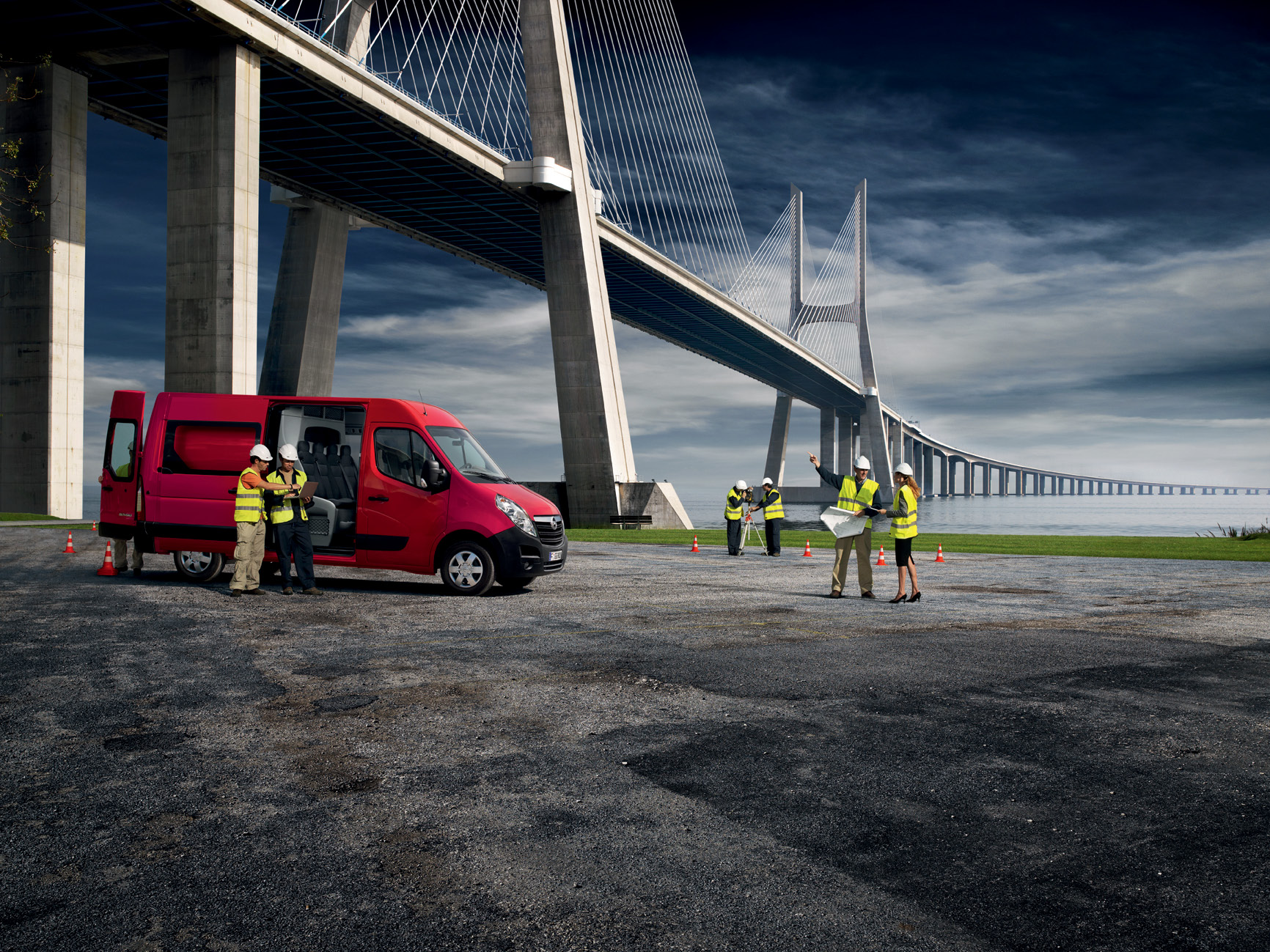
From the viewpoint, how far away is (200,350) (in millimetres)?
24047

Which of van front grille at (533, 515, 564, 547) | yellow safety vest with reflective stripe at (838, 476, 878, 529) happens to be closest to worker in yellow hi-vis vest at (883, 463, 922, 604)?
yellow safety vest with reflective stripe at (838, 476, 878, 529)

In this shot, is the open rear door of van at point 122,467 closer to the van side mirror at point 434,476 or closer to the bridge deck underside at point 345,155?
the van side mirror at point 434,476

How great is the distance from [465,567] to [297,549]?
6.46ft

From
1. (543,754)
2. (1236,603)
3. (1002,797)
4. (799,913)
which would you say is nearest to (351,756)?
(543,754)

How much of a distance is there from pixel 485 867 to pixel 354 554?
28.2ft

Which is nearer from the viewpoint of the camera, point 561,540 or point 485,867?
point 485,867

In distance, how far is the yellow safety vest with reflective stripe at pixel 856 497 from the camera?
11133 millimetres

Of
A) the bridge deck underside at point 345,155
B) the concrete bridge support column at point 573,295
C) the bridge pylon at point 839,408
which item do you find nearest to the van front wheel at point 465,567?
the bridge deck underside at point 345,155

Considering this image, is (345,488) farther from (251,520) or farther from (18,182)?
(18,182)

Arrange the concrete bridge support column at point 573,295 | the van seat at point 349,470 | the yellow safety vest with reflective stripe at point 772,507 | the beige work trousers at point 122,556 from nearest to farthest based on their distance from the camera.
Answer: the van seat at point 349,470, the beige work trousers at point 122,556, the yellow safety vest with reflective stripe at point 772,507, the concrete bridge support column at point 573,295

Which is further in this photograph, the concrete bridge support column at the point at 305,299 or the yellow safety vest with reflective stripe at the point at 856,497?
the concrete bridge support column at the point at 305,299

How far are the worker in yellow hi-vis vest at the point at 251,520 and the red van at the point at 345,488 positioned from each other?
0.58 metres

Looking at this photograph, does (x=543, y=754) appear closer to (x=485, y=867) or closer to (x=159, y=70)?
(x=485, y=867)

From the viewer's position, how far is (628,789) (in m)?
4.02
